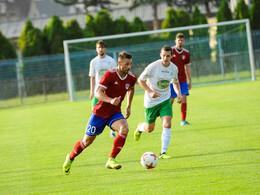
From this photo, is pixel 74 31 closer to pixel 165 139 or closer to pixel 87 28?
pixel 87 28

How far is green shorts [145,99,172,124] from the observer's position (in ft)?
25.7

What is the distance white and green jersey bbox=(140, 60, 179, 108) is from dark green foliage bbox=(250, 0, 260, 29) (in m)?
23.3

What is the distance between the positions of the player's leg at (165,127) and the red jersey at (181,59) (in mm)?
3063

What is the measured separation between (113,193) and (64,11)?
278 ft

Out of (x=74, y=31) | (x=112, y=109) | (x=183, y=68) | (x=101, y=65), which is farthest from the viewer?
(x=74, y=31)

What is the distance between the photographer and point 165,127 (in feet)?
25.1

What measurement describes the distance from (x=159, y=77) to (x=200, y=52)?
53.8 ft

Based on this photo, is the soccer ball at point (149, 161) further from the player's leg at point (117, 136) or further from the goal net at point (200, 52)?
the goal net at point (200, 52)

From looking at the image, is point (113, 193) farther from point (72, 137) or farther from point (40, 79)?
point (40, 79)

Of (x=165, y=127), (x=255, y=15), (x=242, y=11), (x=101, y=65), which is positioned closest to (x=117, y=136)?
(x=165, y=127)

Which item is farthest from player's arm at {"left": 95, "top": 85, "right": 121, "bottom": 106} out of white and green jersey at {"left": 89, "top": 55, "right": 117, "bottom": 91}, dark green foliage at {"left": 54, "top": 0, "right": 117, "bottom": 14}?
dark green foliage at {"left": 54, "top": 0, "right": 117, "bottom": 14}

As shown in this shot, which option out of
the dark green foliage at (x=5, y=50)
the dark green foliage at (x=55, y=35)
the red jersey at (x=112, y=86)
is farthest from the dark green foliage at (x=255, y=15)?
the red jersey at (x=112, y=86)

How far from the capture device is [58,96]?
83.9ft

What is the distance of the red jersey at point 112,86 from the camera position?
6.65m
